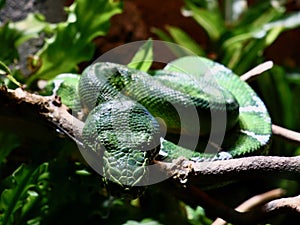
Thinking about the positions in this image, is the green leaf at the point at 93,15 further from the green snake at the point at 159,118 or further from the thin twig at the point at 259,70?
the thin twig at the point at 259,70

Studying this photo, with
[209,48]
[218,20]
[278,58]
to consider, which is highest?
[218,20]

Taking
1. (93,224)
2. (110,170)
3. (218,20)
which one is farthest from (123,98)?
(218,20)

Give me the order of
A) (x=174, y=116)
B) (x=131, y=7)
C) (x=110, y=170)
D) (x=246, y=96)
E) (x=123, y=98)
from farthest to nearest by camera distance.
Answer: (x=131, y=7)
(x=246, y=96)
(x=174, y=116)
(x=123, y=98)
(x=110, y=170)

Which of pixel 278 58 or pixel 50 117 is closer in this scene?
pixel 50 117

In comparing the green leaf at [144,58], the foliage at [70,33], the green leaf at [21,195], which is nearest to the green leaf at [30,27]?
the foliage at [70,33]

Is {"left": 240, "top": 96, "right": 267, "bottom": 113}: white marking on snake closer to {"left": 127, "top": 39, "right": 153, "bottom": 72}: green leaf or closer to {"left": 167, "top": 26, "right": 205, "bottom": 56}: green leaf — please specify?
{"left": 127, "top": 39, "right": 153, "bottom": 72}: green leaf

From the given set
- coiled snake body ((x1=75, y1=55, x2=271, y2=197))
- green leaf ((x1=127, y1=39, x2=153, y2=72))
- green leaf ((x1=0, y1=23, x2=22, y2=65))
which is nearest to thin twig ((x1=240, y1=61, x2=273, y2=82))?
coiled snake body ((x1=75, y1=55, x2=271, y2=197))

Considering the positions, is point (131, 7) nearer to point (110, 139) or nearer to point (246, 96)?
point (246, 96)

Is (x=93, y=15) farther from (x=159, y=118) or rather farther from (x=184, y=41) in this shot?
(x=184, y=41)
